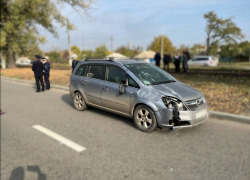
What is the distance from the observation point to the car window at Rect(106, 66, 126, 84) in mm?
946

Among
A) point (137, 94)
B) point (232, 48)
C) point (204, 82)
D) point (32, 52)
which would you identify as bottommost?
point (204, 82)

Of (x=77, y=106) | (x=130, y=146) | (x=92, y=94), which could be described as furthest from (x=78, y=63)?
(x=130, y=146)

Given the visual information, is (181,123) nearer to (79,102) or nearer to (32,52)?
(79,102)

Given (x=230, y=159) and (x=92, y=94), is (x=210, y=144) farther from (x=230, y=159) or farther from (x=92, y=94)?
(x=92, y=94)

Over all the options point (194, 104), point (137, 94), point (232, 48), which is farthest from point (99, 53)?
point (232, 48)

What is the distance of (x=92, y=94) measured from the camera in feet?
3.56

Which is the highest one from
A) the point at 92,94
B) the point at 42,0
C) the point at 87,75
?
the point at 42,0

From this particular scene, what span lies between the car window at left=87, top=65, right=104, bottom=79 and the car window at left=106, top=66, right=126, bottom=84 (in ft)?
0.12

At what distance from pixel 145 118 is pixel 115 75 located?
10.6 inches

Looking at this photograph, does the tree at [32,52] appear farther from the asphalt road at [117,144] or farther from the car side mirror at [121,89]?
the car side mirror at [121,89]

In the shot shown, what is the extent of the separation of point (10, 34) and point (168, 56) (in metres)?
1.98

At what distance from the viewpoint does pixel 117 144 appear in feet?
166

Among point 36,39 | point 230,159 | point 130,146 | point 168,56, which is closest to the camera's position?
point 36,39

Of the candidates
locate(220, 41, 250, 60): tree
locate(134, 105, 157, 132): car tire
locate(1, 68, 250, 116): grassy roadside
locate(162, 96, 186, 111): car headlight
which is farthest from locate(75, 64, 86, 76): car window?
locate(220, 41, 250, 60): tree
